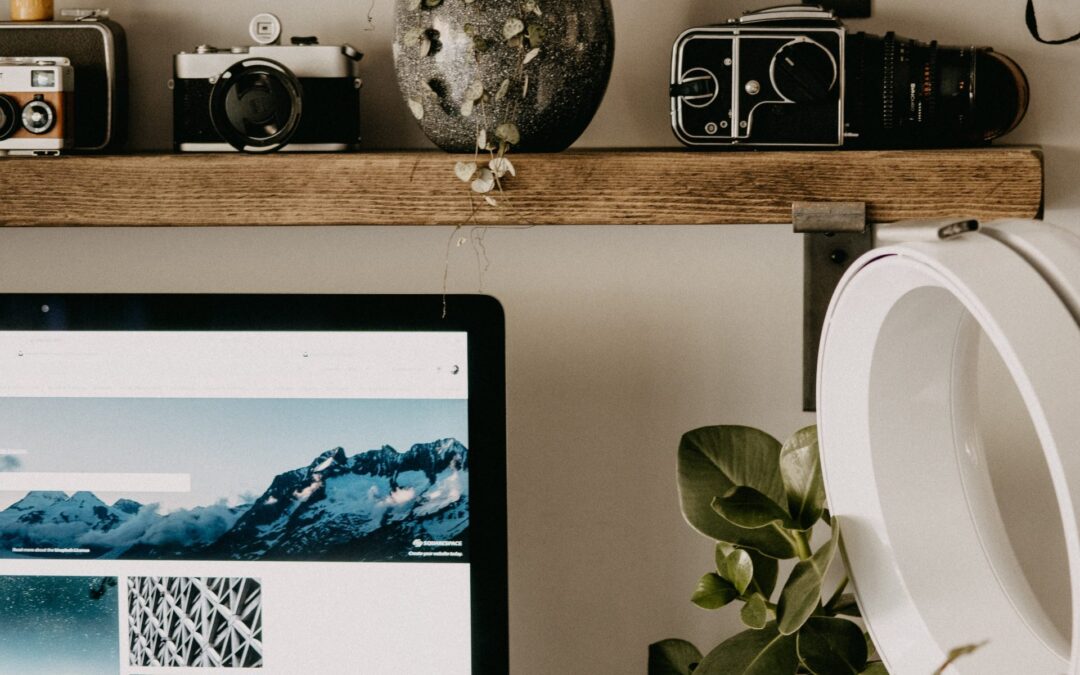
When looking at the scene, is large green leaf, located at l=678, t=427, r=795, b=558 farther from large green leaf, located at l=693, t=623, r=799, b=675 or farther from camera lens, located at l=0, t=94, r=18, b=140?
camera lens, located at l=0, t=94, r=18, b=140

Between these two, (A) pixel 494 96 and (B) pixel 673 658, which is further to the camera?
(B) pixel 673 658

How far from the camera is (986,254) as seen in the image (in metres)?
0.46

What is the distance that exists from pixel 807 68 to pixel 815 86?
0.04ft

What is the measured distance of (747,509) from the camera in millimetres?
654

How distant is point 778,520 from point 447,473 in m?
0.23

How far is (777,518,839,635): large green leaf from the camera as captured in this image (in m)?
0.62

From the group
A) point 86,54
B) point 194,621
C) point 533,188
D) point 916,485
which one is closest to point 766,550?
point 916,485

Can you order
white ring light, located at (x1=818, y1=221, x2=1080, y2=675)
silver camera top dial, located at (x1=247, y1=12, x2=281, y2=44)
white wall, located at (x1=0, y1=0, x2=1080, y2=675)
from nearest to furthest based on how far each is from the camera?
white ring light, located at (x1=818, y1=221, x2=1080, y2=675), silver camera top dial, located at (x1=247, y1=12, x2=281, y2=44), white wall, located at (x1=0, y1=0, x2=1080, y2=675)

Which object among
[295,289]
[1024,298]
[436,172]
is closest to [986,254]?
[1024,298]

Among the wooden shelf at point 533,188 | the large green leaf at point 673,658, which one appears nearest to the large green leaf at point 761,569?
the large green leaf at point 673,658

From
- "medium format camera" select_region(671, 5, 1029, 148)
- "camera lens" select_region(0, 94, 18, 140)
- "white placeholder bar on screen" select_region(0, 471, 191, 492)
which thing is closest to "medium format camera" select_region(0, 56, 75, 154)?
"camera lens" select_region(0, 94, 18, 140)

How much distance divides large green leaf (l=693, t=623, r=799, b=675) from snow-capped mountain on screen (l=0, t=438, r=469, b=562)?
0.19 metres

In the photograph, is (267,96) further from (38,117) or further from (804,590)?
(804,590)

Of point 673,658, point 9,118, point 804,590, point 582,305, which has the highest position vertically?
point 9,118
